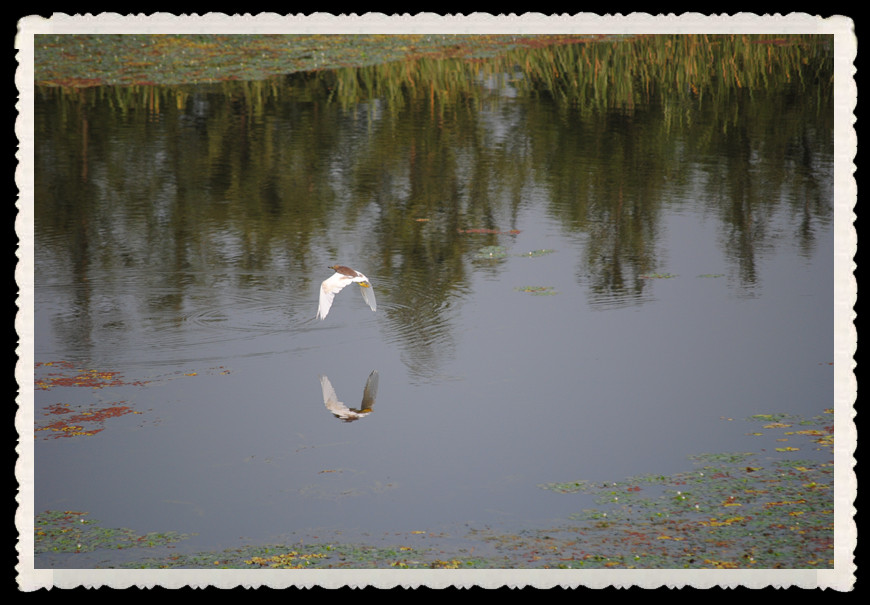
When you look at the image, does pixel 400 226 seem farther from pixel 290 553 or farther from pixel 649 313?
pixel 290 553

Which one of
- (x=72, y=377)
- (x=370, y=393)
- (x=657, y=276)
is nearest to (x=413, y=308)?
(x=370, y=393)

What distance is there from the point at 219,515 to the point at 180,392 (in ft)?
3.92

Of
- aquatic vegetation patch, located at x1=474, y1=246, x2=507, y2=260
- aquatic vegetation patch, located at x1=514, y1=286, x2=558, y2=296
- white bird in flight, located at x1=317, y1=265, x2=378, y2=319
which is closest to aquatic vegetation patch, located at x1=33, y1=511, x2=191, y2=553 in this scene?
white bird in flight, located at x1=317, y1=265, x2=378, y2=319

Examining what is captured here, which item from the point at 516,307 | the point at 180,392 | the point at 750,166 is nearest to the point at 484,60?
the point at 750,166

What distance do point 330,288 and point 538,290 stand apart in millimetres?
1459

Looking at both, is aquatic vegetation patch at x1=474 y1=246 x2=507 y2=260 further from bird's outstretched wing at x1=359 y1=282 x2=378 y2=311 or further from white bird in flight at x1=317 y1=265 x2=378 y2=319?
white bird in flight at x1=317 y1=265 x2=378 y2=319

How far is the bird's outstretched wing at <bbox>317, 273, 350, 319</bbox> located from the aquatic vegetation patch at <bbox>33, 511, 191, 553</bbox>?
6.74 feet

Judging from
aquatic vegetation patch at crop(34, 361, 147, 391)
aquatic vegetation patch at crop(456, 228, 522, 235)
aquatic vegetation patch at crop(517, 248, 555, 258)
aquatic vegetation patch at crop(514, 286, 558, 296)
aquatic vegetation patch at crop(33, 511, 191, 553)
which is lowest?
aquatic vegetation patch at crop(33, 511, 191, 553)

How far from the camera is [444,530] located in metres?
4.20

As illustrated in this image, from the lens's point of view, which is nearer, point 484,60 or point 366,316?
point 366,316

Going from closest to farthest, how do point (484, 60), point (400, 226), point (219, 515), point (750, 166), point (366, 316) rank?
point (219, 515) → point (366, 316) → point (400, 226) → point (750, 166) → point (484, 60)

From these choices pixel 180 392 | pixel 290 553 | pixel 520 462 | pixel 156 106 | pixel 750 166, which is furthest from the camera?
pixel 156 106

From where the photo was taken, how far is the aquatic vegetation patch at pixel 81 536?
4.09 metres

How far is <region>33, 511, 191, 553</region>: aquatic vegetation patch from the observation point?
409 cm
